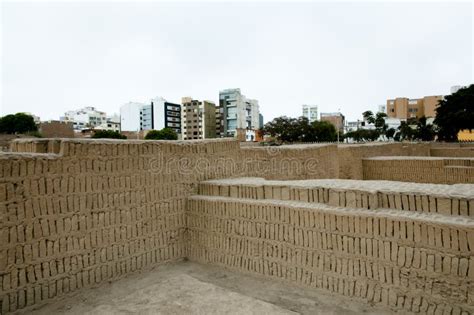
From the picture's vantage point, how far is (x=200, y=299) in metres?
3.35

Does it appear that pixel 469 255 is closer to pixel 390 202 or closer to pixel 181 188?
pixel 390 202

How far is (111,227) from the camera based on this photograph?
14.2 ft

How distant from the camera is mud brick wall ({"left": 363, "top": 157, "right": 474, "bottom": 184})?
902 cm

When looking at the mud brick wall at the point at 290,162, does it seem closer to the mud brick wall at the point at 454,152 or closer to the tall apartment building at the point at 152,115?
the mud brick wall at the point at 454,152

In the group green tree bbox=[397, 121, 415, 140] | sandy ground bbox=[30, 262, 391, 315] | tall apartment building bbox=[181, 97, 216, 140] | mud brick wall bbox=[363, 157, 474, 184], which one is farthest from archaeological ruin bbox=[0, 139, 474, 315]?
tall apartment building bbox=[181, 97, 216, 140]

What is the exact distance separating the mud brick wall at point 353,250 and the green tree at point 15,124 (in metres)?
47.0

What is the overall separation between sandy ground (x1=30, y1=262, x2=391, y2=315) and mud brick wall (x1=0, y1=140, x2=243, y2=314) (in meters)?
0.27

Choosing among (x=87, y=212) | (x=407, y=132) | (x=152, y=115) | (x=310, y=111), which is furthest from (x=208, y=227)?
(x=310, y=111)

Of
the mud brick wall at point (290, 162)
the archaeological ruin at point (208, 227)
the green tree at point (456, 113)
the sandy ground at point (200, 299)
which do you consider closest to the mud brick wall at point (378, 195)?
the archaeological ruin at point (208, 227)

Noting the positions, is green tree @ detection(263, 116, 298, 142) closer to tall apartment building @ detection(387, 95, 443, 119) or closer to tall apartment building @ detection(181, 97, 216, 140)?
tall apartment building @ detection(181, 97, 216, 140)

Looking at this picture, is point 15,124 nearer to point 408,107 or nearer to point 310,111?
point 408,107

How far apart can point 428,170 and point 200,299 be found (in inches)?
342

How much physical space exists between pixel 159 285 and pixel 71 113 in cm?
9253

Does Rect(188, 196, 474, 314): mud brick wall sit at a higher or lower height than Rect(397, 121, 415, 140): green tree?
lower
